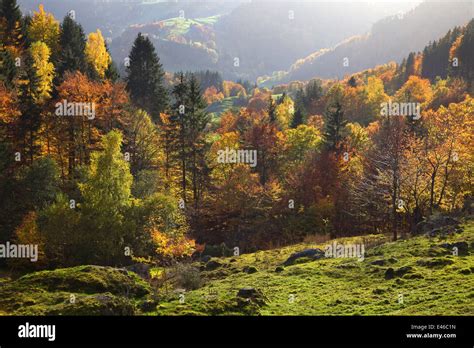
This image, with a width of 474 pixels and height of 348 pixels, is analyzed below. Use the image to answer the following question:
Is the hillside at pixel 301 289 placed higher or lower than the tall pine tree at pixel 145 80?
lower

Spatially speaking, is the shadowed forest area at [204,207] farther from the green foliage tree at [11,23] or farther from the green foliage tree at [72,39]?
the green foliage tree at [72,39]

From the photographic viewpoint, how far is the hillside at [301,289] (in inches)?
632

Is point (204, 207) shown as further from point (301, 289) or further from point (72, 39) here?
point (72, 39)

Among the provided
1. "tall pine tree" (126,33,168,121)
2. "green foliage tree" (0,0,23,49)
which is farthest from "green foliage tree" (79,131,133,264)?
"green foliage tree" (0,0,23,49)

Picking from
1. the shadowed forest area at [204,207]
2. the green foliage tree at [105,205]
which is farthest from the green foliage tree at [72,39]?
the green foliage tree at [105,205]

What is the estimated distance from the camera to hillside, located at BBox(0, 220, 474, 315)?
52.6 feet

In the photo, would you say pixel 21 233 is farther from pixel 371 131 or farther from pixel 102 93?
pixel 371 131

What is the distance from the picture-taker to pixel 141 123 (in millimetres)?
64688

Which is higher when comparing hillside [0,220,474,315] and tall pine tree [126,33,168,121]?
tall pine tree [126,33,168,121]

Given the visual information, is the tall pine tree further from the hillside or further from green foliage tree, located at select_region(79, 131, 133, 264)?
the hillside

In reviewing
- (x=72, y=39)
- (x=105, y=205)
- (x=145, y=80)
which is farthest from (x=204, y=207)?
(x=72, y=39)

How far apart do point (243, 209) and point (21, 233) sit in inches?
1002

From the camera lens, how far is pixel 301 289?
2284 centimetres
